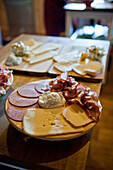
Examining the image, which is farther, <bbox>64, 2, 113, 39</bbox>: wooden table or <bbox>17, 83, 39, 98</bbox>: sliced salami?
<bbox>64, 2, 113, 39</bbox>: wooden table

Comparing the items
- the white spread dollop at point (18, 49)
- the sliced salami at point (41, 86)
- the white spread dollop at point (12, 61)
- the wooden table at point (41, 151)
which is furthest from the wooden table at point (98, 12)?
the wooden table at point (41, 151)

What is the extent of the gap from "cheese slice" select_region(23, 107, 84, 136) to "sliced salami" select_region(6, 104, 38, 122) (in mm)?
31

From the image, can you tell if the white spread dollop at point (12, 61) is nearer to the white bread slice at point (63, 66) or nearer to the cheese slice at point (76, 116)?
the white bread slice at point (63, 66)

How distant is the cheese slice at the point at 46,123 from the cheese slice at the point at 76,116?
0.07 feet

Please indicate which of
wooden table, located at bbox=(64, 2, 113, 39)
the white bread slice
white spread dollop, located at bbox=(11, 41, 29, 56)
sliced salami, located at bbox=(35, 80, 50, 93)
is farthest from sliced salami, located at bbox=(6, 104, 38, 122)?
wooden table, located at bbox=(64, 2, 113, 39)

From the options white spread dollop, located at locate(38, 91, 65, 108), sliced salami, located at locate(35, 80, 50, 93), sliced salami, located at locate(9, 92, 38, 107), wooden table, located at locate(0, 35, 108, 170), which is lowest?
wooden table, located at locate(0, 35, 108, 170)

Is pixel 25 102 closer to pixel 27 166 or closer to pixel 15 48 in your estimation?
pixel 27 166

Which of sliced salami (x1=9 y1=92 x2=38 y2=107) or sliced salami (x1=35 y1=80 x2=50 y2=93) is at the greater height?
sliced salami (x1=35 y1=80 x2=50 y2=93)

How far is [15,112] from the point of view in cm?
84

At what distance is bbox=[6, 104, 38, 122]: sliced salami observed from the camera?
802 mm

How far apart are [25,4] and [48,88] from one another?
3642 mm

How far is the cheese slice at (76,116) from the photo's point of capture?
768mm

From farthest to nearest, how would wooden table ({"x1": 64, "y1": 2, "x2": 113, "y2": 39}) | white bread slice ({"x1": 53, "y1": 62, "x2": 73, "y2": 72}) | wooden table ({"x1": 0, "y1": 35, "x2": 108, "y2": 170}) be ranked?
wooden table ({"x1": 64, "y1": 2, "x2": 113, "y2": 39})
white bread slice ({"x1": 53, "y1": 62, "x2": 73, "y2": 72})
wooden table ({"x1": 0, "y1": 35, "x2": 108, "y2": 170})

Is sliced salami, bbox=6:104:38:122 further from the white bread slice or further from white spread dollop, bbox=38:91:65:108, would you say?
the white bread slice
